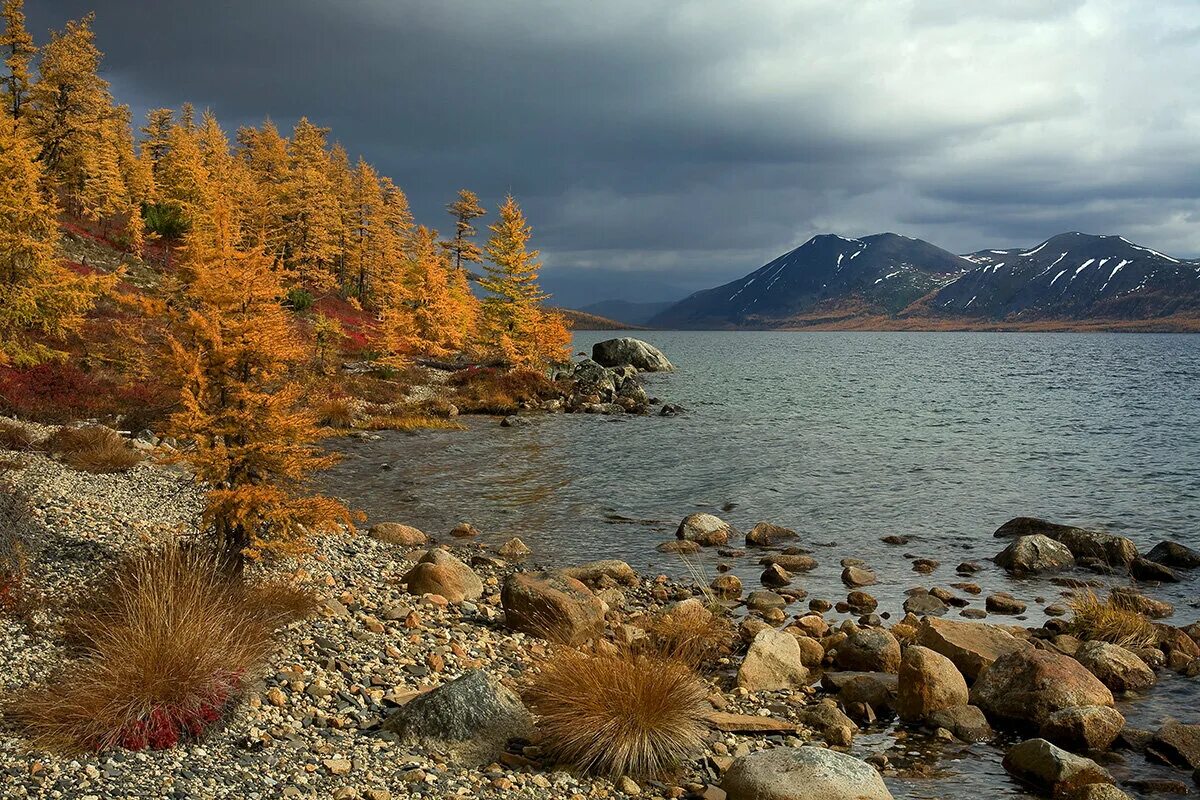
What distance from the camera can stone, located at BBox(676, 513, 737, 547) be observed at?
20.7m

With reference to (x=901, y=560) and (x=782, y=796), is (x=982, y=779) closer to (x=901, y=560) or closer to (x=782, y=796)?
(x=782, y=796)

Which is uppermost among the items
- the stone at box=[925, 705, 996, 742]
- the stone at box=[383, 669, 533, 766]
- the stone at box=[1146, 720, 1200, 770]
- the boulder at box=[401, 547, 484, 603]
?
the stone at box=[383, 669, 533, 766]

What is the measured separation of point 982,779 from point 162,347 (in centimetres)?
1262

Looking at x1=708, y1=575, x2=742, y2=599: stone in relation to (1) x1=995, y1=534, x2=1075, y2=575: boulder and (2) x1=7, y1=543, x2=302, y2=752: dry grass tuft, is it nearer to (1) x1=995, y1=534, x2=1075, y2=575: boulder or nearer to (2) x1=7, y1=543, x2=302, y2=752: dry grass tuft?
(1) x1=995, y1=534, x2=1075, y2=575: boulder

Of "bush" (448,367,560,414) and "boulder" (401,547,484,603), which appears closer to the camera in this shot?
"boulder" (401,547,484,603)

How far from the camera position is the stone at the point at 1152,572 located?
17.7m

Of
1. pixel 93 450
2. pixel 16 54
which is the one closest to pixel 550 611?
pixel 93 450

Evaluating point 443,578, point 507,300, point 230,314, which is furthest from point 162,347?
point 507,300

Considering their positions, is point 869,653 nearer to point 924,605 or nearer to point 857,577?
point 924,605

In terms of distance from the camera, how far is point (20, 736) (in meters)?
6.68

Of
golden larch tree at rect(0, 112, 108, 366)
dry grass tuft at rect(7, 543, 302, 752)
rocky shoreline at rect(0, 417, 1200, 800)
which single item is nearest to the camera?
dry grass tuft at rect(7, 543, 302, 752)

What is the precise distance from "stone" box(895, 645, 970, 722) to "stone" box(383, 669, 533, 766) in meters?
5.55

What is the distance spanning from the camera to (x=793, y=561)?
60.9 feet

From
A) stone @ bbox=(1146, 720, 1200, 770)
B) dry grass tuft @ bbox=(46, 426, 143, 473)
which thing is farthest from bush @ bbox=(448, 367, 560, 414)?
stone @ bbox=(1146, 720, 1200, 770)
